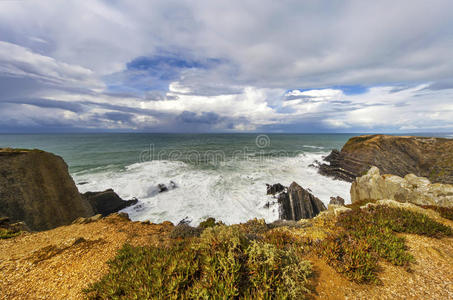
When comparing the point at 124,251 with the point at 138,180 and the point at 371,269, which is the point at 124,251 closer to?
the point at 371,269

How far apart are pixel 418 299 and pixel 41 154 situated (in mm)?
21789

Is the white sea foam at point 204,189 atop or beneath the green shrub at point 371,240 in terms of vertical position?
beneath

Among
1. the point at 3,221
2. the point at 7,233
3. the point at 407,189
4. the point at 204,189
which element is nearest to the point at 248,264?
→ the point at 7,233

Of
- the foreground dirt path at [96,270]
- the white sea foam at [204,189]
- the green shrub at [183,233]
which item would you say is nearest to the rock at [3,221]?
the foreground dirt path at [96,270]

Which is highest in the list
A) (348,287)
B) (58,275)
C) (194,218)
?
(348,287)

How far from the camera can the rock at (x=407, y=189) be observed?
9.73 metres

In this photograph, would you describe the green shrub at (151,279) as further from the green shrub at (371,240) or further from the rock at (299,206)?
the rock at (299,206)

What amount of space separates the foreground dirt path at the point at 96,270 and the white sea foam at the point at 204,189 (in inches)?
359

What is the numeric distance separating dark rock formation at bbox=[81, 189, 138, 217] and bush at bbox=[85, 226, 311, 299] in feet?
50.1

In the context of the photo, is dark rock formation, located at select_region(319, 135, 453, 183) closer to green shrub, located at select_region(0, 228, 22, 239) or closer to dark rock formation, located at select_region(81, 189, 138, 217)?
dark rock formation, located at select_region(81, 189, 138, 217)

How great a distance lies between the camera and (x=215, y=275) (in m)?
3.66

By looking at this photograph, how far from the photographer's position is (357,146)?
109 feet

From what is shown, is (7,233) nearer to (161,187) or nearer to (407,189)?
(161,187)

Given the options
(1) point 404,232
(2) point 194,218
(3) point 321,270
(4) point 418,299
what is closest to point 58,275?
(3) point 321,270
